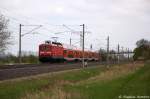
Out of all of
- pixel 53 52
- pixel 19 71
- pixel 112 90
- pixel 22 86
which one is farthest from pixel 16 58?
pixel 112 90

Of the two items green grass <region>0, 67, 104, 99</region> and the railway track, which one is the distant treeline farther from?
green grass <region>0, 67, 104, 99</region>

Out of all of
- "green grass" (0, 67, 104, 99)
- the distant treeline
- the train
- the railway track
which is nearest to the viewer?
"green grass" (0, 67, 104, 99)

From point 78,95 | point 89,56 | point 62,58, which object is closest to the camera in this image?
point 78,95

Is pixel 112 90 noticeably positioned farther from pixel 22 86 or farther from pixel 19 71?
pixel 19 71

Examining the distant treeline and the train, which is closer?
the train

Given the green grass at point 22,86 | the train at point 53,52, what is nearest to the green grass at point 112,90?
the green grass at point 22,86

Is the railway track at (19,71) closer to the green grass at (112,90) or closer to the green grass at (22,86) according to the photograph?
the green grass at (22,86)

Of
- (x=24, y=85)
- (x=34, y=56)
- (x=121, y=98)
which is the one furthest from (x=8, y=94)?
(x=34, y=56)

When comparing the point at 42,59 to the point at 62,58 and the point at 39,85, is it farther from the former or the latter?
the point at 39,85

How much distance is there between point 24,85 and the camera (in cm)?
2488

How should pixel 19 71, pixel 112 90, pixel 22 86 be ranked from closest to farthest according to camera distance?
pixel 112 90 → pixel 22 86 → pixel 19 71

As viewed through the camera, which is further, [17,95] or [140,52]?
[140,52]

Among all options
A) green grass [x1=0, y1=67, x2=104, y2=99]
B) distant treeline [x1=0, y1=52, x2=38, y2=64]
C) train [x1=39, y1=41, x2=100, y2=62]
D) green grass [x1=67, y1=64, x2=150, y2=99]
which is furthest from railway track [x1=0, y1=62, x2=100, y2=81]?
distant treeline [x1=0, y1=52, x2=38, y2=64]

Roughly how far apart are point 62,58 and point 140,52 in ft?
202
